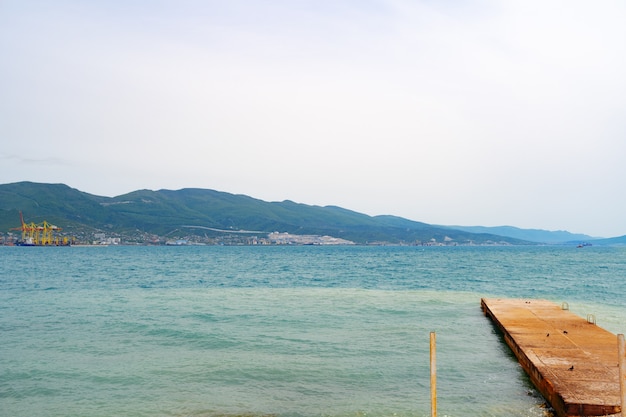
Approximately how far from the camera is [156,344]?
22.9 meters

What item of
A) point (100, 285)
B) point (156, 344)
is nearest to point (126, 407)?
point (156, 344)

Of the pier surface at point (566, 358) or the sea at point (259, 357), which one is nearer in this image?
the pier surface at point (566, 358)

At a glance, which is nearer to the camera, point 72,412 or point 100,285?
→ point 72,412

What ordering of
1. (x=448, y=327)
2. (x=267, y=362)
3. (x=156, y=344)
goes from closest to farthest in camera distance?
(x=267, y=362), (x=156, y=344), (x=448, y=327)

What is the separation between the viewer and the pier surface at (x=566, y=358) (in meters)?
12.4

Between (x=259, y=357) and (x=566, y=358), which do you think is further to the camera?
(x=259, y=357)

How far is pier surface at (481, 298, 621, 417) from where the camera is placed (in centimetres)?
1239

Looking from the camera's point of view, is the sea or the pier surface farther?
the sea

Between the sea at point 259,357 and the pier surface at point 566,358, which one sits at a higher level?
the pier surface at point 566,358

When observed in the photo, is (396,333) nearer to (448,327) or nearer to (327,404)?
(448,327)

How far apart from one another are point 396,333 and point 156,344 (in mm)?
10973

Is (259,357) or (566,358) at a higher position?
(566,358)

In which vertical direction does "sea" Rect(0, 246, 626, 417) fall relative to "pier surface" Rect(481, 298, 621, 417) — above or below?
→ below

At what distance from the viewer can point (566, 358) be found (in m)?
16.7
